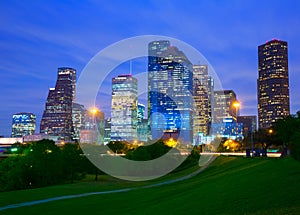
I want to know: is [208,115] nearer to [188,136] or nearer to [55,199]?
[188,136]

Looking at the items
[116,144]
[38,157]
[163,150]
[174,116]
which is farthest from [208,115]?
[38,157]

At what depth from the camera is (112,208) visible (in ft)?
68.0

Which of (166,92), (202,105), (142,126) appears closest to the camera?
(142,126)

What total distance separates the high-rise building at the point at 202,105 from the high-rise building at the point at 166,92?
2318 cm

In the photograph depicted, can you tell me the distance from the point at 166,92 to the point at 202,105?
69113 mm

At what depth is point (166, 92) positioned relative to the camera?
10831 cm

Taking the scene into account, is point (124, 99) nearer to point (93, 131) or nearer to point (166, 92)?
point (93, 131)

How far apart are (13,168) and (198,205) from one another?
4602cm

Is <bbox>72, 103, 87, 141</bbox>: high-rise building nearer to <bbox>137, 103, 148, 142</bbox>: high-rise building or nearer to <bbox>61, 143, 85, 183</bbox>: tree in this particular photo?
<bbox>61, 143, 85, 183</bbox>: tree

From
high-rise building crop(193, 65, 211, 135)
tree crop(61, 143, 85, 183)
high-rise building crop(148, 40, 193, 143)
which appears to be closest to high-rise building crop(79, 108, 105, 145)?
high-rise building crop(148, 40, 193, 143)

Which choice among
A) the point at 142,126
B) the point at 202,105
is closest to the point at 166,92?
the point at 142,126

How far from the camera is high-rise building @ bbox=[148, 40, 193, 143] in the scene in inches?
3900

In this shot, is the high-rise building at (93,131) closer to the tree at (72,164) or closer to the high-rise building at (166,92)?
the high-rise building at (166,92)

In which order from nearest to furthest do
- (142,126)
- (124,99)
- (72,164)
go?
(124,99) → (72,164) → (142,126)
